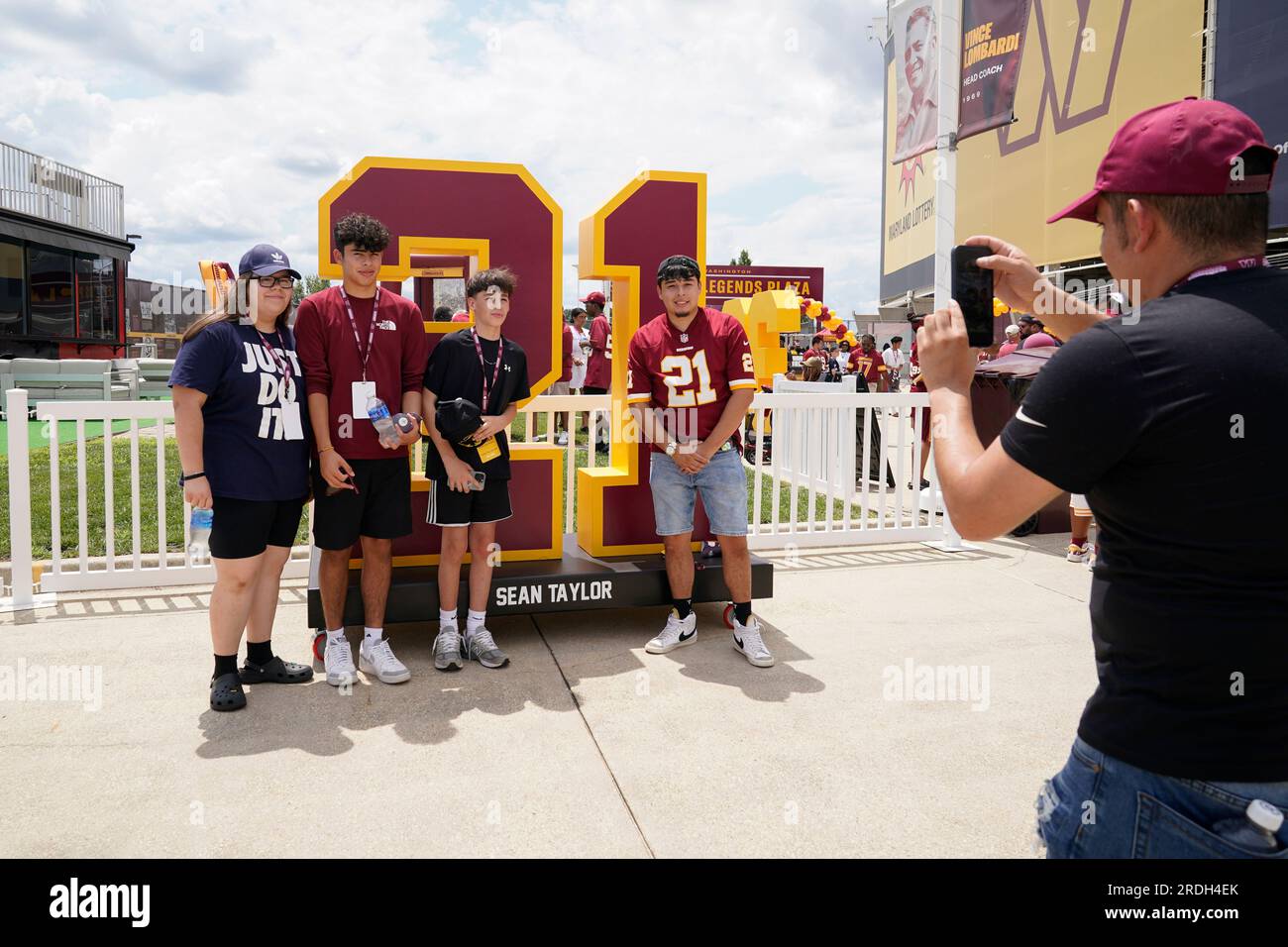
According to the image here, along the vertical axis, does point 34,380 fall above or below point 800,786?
above

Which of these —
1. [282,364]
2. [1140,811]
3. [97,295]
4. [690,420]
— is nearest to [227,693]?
[282,364]

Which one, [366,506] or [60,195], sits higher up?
[60,195]

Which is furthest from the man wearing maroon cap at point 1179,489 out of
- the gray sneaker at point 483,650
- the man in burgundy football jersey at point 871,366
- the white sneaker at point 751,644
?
the man in burgundy football jersey at point 871,366

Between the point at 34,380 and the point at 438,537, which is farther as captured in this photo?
the point at 34,380

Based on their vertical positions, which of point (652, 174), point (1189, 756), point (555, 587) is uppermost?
point (652, 174)

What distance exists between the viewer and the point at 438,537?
5828mm

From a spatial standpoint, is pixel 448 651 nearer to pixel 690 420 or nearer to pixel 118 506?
pixel 690 420

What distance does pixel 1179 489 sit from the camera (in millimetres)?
1405

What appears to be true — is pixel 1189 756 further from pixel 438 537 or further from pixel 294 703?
pixel 438 537

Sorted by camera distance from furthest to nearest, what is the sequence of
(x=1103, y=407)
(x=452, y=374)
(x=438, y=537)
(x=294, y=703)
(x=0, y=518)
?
1. (x=0, y=518)
2. (x=438, y=537)
3. (x=452, y=374)
4. (x=294, y=703)
5. (x=1103, y=407)

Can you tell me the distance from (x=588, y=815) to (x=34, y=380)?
719 inches

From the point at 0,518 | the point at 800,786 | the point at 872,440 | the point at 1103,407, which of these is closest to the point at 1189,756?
the point at 1103,407

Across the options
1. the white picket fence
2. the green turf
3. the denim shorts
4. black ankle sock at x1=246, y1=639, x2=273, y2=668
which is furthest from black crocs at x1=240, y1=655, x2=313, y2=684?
the green turf

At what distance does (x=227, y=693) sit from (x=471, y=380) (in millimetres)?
2011
